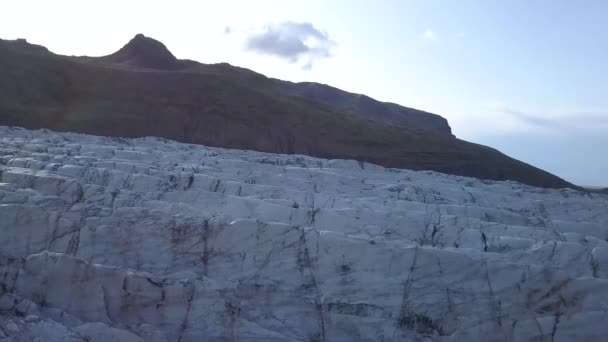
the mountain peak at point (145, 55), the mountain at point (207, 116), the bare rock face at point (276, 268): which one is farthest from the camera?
the mountain peak at point (145, 55)

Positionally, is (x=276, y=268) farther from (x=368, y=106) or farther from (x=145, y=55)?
(x=368, y=106)

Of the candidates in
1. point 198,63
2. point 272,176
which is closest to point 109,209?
point 272,176

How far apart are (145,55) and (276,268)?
145ft

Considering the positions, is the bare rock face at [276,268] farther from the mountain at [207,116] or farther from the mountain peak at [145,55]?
the mountain peak at [145,55]

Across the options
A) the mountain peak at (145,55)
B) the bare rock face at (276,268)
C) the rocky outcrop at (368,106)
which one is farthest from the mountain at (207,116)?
the bare rock face at (276,268)

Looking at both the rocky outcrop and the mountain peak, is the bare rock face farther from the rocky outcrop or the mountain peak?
the rocky outcrop

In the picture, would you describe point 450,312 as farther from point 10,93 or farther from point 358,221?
point 10,93

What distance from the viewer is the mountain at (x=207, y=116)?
3703 cm

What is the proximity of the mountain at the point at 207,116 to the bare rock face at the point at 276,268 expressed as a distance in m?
24.8

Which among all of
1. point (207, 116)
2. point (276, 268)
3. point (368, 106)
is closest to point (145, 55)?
point (207, 116)

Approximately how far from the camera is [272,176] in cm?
1527

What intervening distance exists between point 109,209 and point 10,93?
29083mm

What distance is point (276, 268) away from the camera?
9.61 meters

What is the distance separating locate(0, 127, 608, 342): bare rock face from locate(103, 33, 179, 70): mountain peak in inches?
1527
